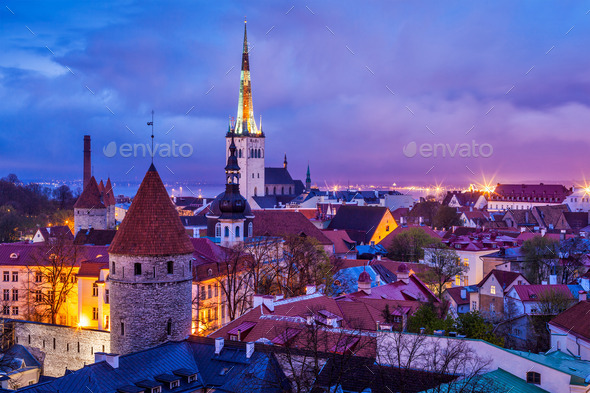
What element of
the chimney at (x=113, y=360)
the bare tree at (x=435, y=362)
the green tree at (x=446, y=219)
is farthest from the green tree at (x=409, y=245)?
the chimney at (x=113, y=360)

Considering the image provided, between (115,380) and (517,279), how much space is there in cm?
2816

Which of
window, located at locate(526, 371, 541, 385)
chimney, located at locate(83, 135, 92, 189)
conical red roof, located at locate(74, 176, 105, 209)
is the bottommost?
window, located at locate(526, 371, 541, 385)

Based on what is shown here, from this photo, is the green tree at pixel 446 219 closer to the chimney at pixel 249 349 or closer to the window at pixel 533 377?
the chimney at pixel 249 349

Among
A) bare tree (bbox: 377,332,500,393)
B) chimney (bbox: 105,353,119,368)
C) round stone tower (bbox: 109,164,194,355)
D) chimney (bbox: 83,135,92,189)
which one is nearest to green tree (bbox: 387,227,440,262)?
round stone tower (bbox: 109,164,194,355)

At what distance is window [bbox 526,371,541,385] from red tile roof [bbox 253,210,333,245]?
43.3 m

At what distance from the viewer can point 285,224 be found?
6350 centimetres

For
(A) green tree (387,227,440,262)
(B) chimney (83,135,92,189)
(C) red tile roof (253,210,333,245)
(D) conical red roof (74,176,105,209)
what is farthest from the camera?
(B) chimney (83,135,92,189)

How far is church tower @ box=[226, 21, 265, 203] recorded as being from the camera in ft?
348

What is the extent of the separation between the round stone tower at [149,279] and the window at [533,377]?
40.8 ft

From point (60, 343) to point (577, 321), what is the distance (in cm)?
2254

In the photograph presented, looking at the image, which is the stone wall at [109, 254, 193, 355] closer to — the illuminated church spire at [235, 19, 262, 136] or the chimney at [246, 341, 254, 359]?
the chimney at [246, 341, 254, 359]

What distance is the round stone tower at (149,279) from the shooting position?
945 inches

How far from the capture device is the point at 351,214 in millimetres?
81125

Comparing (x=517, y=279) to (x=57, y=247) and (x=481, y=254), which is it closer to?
(x=481, y=254)
